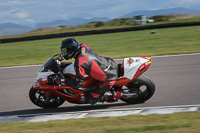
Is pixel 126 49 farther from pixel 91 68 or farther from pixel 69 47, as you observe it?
pixel 69 47

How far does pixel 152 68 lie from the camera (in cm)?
897

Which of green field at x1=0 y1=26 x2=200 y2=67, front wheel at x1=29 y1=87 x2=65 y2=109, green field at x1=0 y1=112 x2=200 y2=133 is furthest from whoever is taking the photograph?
green field at x1=0 y1=26 x2=200 y2=67

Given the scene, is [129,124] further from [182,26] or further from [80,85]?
[182,26]

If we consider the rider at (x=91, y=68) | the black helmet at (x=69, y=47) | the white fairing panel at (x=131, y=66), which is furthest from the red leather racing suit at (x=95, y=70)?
the white fairing panel at (x=131, y=66)

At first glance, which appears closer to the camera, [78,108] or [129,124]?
[129,124]

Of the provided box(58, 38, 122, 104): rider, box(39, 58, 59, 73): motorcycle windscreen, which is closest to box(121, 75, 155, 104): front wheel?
box(58, 38, 122, 104): rider

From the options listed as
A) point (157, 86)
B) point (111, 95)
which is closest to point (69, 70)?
point (111, 95)

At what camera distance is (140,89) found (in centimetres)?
588

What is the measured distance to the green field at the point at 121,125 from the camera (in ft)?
12.4

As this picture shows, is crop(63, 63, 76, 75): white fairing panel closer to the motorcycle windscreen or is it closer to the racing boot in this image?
the motorcycle windscreen

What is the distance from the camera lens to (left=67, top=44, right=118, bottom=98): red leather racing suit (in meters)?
4.99

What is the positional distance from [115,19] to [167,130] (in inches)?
1935

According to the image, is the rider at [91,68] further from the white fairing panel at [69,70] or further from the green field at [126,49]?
the green field at [126,49]

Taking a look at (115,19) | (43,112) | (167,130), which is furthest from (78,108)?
(115,19)
